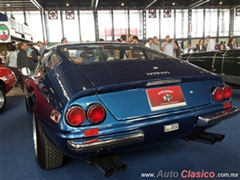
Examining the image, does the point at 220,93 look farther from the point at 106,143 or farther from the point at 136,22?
the point at 136,22

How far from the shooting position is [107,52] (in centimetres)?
239

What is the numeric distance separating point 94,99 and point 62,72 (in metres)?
0.48

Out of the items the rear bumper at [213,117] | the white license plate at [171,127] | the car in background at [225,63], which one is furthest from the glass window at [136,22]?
the white license plate at [171,127]

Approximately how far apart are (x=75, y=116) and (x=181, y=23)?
2222 centimetres

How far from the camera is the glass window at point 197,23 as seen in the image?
21.5m

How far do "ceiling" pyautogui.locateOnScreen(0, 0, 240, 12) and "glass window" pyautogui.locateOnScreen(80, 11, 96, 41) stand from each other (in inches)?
25.2

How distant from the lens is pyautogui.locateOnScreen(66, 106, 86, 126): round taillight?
1.40 meters

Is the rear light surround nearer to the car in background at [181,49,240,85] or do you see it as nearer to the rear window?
the rear window

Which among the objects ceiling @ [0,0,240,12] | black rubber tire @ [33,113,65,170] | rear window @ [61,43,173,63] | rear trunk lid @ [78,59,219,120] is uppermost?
ceiling @ [0,0,240,12]

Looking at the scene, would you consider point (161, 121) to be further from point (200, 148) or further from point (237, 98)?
point (237, 98)

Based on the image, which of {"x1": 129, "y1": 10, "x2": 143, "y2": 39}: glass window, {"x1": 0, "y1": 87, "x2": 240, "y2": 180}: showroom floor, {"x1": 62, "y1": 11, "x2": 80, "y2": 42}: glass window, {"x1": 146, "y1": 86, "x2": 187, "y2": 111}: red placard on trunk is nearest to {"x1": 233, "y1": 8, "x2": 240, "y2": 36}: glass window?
{"x1": 129, "y1": 10, "x2": 143, "y2": 39}: glass window

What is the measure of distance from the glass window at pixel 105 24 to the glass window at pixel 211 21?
33.2 feet

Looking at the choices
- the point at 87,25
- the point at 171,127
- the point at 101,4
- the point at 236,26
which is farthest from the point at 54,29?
the point at 171,127

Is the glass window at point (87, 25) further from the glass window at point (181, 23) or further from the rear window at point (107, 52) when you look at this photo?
the rear window at point (107, 52)
